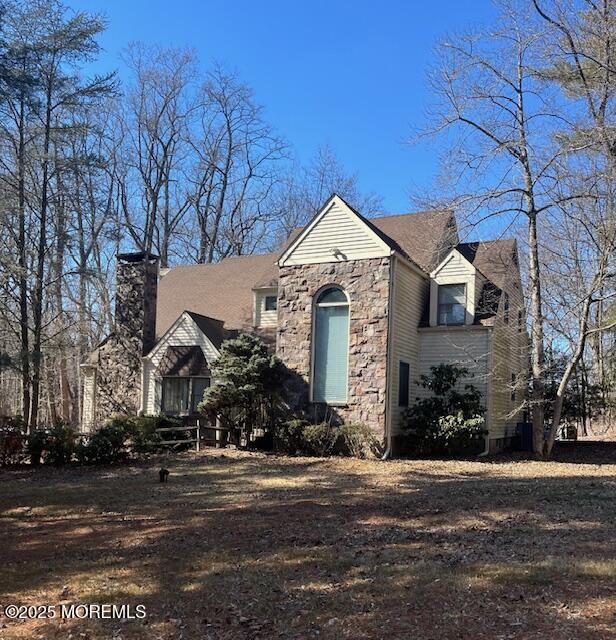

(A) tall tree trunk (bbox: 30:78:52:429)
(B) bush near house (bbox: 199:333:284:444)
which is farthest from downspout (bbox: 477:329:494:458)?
(A) tall tree trunk (bbox: 30:78:52:429)

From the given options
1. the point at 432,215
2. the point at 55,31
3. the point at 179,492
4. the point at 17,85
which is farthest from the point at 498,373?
the point at 55,31

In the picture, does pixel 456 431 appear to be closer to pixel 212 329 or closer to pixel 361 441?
pixel 361 441

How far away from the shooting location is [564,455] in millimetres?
17438

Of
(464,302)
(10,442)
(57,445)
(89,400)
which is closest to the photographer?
(10,442)

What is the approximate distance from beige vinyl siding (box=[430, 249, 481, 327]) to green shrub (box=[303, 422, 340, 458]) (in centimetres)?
461

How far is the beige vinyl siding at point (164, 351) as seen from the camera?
19.2 metres

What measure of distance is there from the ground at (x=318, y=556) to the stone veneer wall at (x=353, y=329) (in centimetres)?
435

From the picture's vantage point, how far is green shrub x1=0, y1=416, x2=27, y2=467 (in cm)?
1370

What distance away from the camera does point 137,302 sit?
20.7 m

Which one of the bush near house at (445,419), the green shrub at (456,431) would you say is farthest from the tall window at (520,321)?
the green shrub at (456,431)

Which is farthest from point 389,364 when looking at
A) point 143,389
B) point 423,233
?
point 143,389

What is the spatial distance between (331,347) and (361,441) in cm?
273

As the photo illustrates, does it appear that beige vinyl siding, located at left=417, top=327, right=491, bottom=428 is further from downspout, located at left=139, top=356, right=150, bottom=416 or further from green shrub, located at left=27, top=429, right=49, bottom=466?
green shrub, located at left=27, top=429, right=49, bottom=466

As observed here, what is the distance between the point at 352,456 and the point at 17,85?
11.1 m
